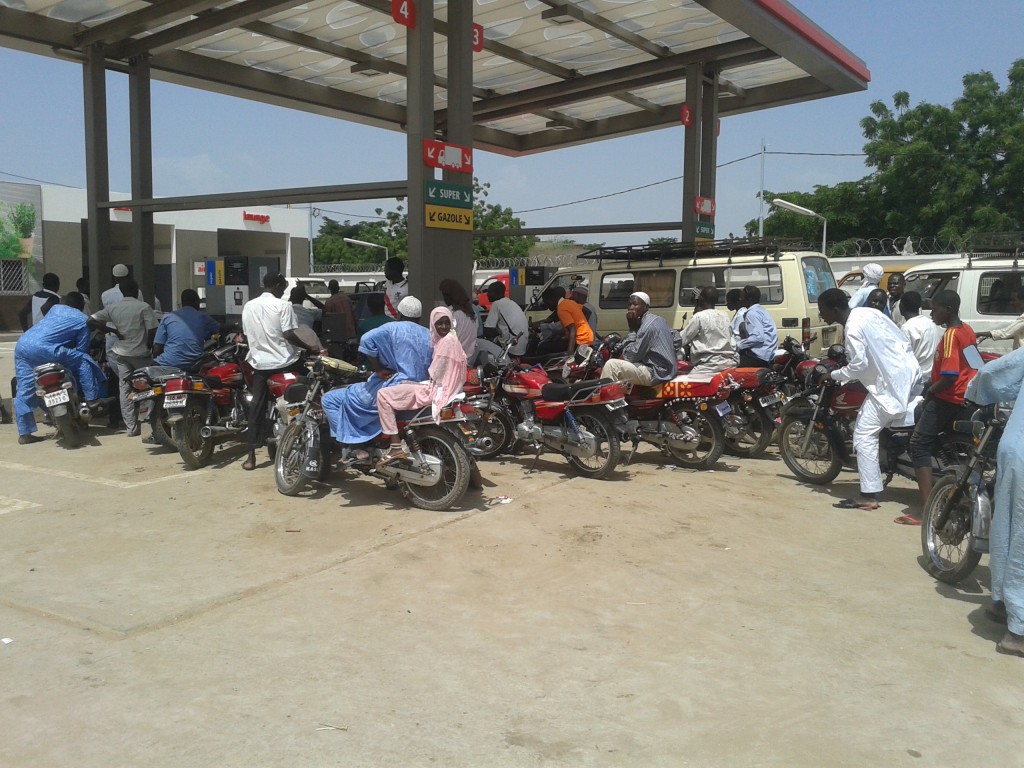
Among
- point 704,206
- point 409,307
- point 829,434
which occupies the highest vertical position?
point 704,206

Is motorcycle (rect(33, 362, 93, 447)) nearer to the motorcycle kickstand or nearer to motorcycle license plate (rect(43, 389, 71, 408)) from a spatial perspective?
motorcycle license plate (rect(43, 389, 71, 408))

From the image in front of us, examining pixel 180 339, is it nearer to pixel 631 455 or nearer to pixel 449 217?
pixel 449 217

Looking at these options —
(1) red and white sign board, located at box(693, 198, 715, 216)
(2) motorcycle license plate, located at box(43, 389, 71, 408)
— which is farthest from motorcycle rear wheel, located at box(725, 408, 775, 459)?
(2) motorcycle license plate, located at box(43, 389, 71, 408)

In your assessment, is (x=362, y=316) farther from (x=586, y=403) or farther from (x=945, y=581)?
(x=945, y=581)

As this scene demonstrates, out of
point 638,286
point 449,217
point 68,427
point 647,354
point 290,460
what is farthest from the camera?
point 638,286

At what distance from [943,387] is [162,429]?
6.88 meters

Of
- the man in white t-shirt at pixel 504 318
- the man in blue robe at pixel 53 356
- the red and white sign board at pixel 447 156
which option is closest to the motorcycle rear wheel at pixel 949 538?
the man in white t-shirt at pixel 504 318

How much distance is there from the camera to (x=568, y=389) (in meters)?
7.39

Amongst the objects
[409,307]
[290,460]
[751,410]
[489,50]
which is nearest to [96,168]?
[489,50]

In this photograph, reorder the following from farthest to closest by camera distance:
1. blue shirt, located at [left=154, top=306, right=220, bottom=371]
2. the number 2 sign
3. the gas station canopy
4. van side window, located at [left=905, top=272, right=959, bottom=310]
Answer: the gas station canopy → van side window, located at [left=905, top=272, right=959, bottom=310] → blue shirt, located at [left=154, top=306, right=220, bottom=371] → the number 2 sign

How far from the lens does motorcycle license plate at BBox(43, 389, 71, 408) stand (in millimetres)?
8562

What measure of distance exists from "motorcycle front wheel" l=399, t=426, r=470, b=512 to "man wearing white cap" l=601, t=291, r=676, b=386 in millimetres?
1883

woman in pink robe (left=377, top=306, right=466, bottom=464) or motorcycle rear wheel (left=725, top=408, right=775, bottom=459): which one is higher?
woman in pink robe (left=377, top=306, right=466, bottom=464)

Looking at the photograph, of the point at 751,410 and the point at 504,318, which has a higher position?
the point at 504,318
